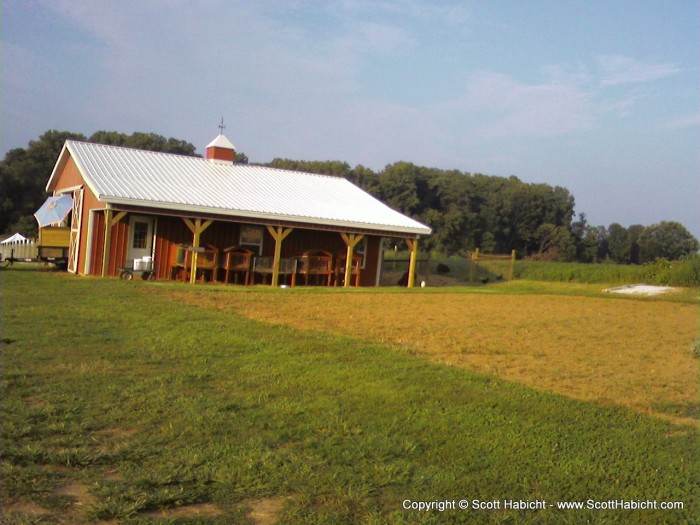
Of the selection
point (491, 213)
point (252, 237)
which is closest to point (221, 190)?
point (252, 237)

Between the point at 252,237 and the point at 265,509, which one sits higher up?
the point at 252,237

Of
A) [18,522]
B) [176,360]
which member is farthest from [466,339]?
[18,522]

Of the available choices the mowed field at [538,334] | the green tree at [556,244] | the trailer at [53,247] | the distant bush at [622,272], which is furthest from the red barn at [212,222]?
the green tree at [556,244]

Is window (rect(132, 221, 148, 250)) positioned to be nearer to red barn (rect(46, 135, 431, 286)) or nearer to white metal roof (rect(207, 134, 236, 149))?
red barn (rect(46, 135, 431, 286))

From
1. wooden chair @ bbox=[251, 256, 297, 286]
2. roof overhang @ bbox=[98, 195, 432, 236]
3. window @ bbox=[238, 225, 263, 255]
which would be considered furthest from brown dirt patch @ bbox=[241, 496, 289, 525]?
window @ bbox=[238, 225, 263, 255]

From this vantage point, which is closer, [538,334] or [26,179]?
[538,334]

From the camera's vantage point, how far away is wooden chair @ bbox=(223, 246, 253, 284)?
2088 cm

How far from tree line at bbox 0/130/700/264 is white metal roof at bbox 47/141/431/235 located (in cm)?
2488

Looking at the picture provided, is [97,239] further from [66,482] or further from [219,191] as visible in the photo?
[66,482]

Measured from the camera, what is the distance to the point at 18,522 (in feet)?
12.3

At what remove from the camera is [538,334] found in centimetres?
1209

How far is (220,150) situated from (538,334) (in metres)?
17.1

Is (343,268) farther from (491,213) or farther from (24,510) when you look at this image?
(491,213)

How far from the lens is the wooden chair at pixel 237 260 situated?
68.5 ft
